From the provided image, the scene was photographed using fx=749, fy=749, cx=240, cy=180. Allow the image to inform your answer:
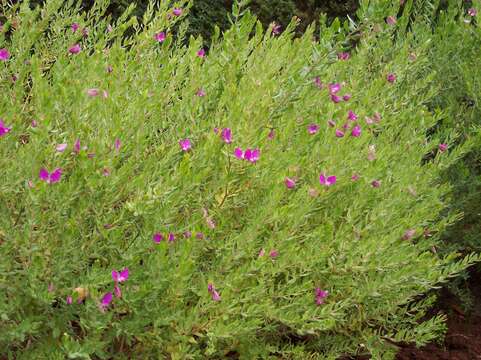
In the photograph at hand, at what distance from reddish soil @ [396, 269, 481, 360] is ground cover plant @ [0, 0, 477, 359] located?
52 centimetres

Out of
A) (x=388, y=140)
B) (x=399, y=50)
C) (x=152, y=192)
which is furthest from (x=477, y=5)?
(x=152, y=192)

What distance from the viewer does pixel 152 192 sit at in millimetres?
1945

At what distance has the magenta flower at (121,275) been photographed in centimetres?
187

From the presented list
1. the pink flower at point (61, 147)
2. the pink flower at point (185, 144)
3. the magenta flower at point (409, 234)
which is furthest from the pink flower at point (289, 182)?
the pink flower at point (61, 147)

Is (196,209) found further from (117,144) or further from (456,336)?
(456,336)

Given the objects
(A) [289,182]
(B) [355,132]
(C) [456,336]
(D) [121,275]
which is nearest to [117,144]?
(D) [121,275]

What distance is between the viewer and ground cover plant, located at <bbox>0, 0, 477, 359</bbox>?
6.13ft

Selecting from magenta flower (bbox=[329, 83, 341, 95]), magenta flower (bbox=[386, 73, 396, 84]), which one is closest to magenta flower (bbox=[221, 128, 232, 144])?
magenta flower (bbox=[329, 83, 341, 95])

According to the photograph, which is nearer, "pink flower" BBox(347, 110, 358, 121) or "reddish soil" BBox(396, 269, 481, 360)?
"pink flower" BBox(347, 110, 358, 121)

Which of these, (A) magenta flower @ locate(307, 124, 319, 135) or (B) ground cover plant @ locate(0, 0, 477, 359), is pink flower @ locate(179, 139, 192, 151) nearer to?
(B) ground cover plant @ locate(0, 0, 477, 359)

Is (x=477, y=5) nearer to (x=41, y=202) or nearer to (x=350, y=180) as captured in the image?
(x=350, y=180)

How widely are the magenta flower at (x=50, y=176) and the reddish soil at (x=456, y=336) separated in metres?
1.89

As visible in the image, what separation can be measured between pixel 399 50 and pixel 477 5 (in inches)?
20.1

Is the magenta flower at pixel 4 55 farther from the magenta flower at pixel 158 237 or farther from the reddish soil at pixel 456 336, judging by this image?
the reddish soil at pixel 456 336
